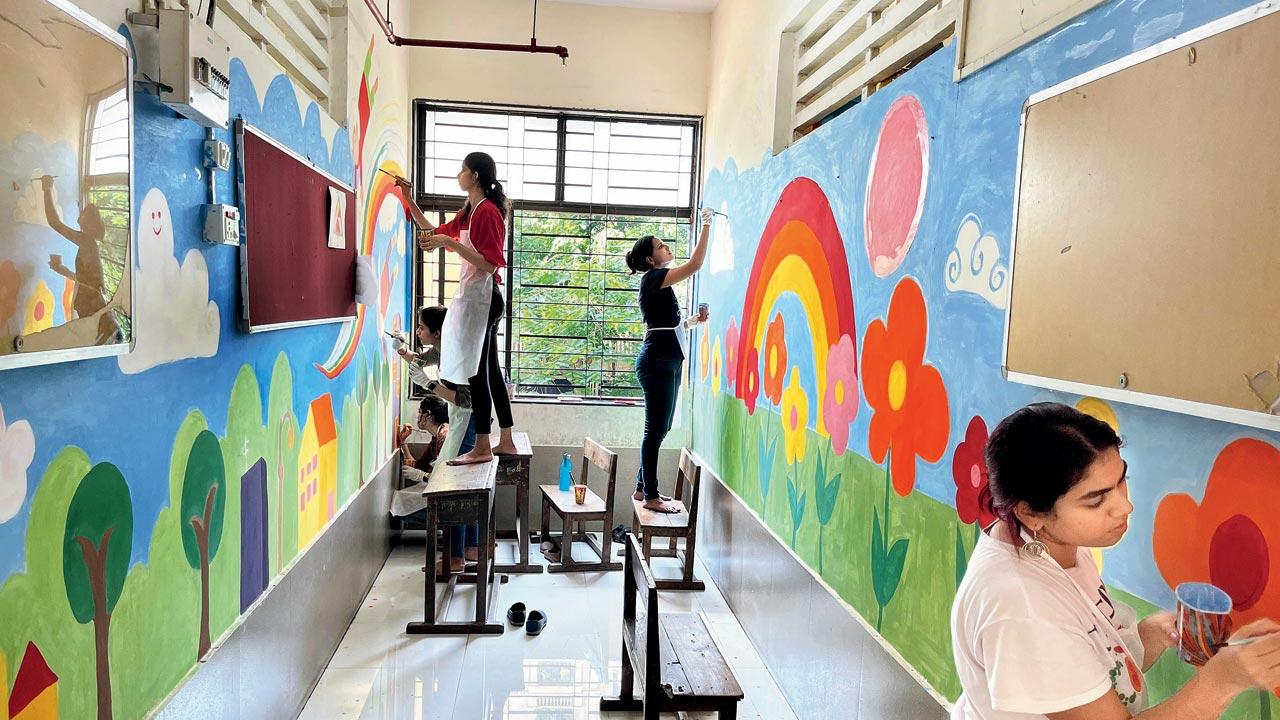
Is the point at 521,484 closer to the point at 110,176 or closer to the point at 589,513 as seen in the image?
the point at 589,513

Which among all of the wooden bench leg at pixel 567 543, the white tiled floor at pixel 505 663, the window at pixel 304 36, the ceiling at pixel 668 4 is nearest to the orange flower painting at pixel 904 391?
the white tiled floor at pixel 505 663

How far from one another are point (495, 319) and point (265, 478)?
1.37 m

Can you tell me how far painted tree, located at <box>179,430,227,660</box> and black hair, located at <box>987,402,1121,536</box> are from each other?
1.83m

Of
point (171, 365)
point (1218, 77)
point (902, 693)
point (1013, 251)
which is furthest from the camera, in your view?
point (902, 693)

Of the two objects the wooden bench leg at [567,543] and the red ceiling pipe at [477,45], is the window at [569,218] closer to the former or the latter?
the red ceiling pipe at [477,45]

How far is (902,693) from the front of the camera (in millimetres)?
2080

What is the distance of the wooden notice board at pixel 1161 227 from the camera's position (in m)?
1.06

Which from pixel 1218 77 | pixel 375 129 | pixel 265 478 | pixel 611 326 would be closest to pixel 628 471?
pixel 611 326

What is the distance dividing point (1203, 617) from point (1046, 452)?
1.03 ft

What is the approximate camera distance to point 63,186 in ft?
4.26

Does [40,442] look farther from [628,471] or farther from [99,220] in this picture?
[628,471]

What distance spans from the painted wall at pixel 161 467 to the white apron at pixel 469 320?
597mm

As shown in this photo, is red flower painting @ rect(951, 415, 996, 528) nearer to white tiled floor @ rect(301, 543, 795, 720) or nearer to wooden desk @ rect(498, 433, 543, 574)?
white tiled floor @ rect(301, 543, 795, 720)


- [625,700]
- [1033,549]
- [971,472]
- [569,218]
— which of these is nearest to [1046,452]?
[1033,549]
